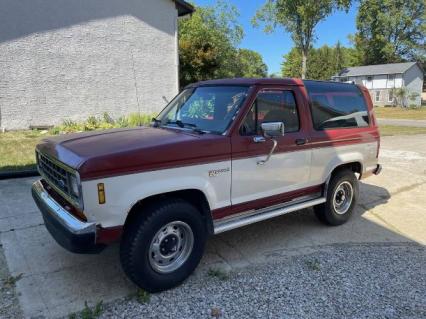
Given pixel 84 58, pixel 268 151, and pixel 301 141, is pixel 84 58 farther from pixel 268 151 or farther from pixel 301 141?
pixel 268 151

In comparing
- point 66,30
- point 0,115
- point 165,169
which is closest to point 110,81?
point 66,30

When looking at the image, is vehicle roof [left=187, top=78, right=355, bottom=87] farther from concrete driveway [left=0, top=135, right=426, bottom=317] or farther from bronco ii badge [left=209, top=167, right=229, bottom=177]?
concrete driveway [left=0, top=135, right=426, bottom=317]

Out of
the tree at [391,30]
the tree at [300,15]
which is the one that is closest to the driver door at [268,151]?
the tree at [300,15]

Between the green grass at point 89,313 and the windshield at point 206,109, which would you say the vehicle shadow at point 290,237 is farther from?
the windshield at point 206,109

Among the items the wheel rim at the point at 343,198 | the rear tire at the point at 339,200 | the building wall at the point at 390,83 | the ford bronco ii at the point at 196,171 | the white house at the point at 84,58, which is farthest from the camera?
the building wall at the point at 390,83

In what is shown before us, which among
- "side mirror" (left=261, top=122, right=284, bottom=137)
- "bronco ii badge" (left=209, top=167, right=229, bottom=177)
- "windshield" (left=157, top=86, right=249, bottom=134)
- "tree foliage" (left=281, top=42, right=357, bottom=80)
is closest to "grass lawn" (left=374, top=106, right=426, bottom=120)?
"tree foliage" (left=281, top=42, right=357, bottom=80)

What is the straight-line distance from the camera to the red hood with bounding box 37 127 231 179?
10.4 feet

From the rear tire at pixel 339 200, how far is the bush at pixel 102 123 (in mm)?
8555

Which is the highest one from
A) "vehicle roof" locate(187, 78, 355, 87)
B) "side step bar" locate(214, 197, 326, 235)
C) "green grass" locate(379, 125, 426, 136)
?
"vehicle roof" locate(187, 78, 355, 87)

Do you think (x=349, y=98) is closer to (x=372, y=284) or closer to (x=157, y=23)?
(x=372, y=284)

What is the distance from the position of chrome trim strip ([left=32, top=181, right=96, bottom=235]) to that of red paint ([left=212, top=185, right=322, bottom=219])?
4.31ft

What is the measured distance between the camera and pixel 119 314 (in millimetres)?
3281

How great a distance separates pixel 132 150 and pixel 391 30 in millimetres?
66419

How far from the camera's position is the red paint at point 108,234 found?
3.20 m
